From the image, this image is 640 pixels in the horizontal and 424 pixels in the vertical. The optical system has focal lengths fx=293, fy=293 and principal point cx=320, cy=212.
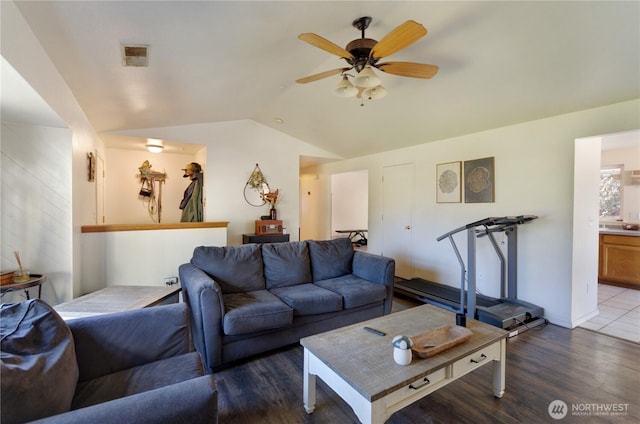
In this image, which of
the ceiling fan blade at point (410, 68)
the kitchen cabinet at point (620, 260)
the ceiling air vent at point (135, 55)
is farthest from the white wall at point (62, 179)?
the kitchen cabinet at point (620, 260)

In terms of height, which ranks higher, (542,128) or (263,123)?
(263,123)

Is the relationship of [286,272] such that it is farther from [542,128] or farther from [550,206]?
[542,128]

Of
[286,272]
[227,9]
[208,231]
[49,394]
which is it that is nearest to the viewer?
[49,394]

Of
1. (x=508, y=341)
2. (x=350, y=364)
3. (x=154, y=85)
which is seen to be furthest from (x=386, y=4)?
(x=508, y=341)

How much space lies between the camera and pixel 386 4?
2.20m

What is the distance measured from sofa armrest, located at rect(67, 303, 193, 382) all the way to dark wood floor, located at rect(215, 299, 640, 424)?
1.92ft

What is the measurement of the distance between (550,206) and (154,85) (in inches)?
170

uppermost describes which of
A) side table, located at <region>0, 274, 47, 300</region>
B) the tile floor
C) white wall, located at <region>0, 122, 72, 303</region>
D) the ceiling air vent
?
the ceiling air vent

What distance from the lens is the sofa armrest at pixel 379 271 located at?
3.18 metres

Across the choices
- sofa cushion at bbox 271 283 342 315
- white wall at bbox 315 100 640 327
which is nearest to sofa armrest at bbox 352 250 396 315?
sofa cushion at bbox 271 283 342 315

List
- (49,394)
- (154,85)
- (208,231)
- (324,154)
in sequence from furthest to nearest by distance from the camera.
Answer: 1. (324,154)
2. (208,231)
3. (154,85)
4. (49,394)

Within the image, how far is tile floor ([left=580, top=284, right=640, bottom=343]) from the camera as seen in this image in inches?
118

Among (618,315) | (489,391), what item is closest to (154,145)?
(489,391)

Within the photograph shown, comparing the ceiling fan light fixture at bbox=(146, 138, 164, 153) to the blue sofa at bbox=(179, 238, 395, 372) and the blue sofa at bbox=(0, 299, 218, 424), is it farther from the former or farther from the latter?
the blue sofa at bbox=(0, 299, 218, 424)
